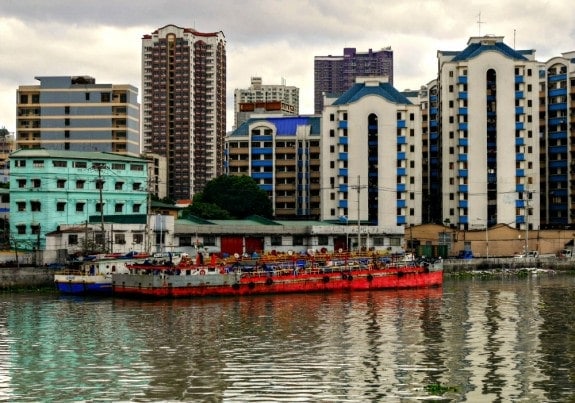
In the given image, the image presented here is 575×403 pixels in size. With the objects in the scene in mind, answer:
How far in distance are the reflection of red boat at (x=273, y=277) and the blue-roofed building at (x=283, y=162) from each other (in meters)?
58.4

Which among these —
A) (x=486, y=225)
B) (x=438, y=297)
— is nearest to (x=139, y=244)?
(x=438, y=297)

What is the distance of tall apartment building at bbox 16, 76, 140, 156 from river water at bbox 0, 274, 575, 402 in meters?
80.1

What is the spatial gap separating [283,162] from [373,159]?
18.9 m

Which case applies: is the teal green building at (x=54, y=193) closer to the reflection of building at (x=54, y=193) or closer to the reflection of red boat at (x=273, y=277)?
the reflection of building at (x=54, y=193)

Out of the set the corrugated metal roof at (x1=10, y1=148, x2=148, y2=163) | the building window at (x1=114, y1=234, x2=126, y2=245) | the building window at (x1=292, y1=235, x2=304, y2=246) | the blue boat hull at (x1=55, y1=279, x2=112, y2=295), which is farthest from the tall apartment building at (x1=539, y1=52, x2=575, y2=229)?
the blue boat hull at (x1=55, y1=279, x2=112, y2=295)

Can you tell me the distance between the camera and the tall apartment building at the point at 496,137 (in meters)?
134

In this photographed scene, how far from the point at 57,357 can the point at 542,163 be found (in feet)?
400

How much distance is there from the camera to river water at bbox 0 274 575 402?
33594 millimetres

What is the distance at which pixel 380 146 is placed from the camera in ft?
435

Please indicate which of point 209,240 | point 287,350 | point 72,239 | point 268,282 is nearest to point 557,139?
point 209,240

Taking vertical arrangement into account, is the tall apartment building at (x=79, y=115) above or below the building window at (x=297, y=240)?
above

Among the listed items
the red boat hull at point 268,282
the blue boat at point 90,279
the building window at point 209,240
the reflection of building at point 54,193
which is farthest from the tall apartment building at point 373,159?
the blue boat at point 90,279

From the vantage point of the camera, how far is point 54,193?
9969 centimetres

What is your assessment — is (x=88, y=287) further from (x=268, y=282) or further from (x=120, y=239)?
(x=120, y=239)
